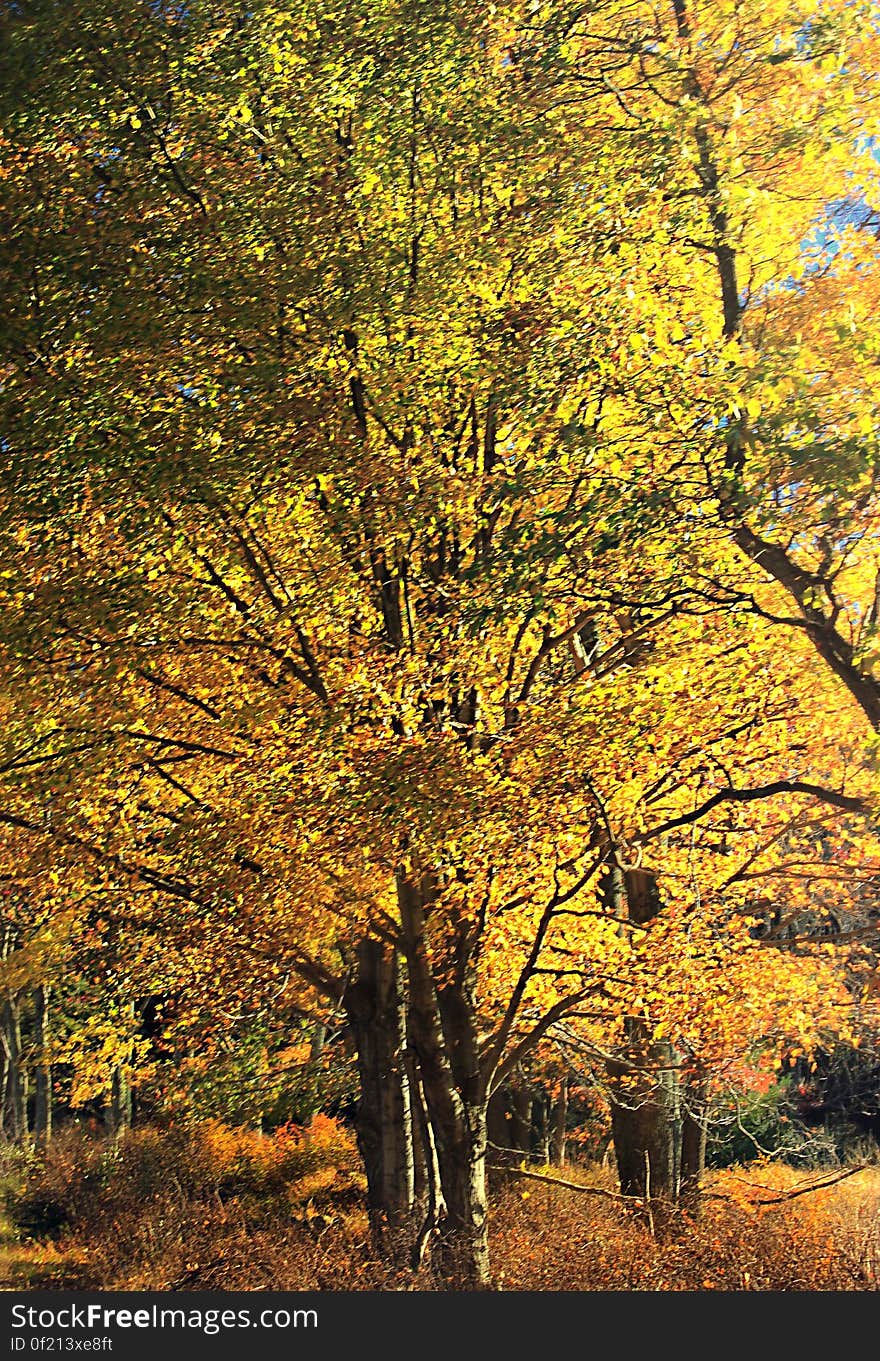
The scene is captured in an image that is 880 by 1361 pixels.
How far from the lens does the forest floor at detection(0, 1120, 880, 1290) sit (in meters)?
12.0

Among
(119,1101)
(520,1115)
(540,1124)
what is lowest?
(540,1124)

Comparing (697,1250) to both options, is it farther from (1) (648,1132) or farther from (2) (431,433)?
(2) (431,433)

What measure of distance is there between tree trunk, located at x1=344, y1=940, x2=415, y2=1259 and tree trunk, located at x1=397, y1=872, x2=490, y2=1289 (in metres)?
2.34

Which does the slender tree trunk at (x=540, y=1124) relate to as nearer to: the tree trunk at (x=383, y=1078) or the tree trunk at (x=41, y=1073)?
the tree trunk at (x=383, y=1078)

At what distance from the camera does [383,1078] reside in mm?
15062

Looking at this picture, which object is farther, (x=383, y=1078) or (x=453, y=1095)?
(x=383, y=1078)

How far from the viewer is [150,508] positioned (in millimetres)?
9969

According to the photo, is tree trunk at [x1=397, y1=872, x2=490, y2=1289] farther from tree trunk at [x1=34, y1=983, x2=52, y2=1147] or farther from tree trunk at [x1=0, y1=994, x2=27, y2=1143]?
tree trunk at [x1=0, y1=994, x2=27, y2=1143]

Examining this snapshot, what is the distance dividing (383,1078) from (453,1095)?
9.92 feet

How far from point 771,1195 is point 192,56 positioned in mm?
17026

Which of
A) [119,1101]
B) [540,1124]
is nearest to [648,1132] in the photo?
[119,1101]

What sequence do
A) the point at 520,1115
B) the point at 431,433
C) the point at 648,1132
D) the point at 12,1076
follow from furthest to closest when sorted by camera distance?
the point at 12,1076, the point at 520,1115, the point at 648,1132, the point at 431,433

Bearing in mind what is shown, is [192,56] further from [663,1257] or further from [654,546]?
[663,1257]

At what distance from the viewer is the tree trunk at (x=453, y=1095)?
1177cm
